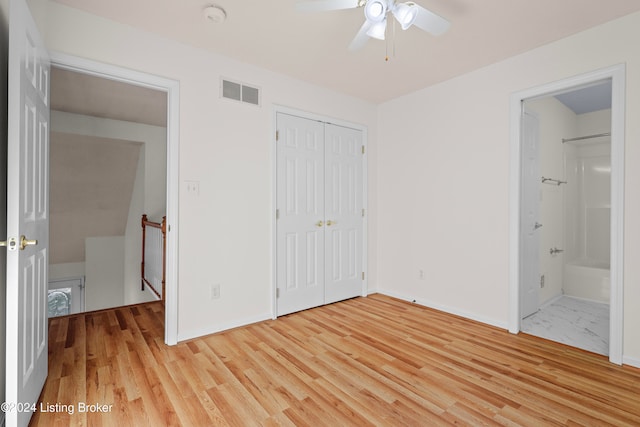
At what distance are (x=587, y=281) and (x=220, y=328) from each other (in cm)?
433

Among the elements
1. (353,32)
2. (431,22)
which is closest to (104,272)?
(353,32)

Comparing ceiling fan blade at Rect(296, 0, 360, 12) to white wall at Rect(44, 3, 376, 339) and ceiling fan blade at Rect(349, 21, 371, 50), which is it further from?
white wall at Rect(44, 3, 376, 339)

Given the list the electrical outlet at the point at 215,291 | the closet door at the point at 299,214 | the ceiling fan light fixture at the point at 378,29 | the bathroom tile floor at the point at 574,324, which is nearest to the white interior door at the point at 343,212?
the closet door at the point at 299,214

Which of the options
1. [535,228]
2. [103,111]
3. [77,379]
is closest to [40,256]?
[77,379]

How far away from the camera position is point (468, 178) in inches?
129

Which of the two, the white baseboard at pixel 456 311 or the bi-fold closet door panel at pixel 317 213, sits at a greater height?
the bi-fold closet door panel at pixel 317 213

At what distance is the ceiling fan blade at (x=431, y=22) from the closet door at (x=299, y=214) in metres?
1.75

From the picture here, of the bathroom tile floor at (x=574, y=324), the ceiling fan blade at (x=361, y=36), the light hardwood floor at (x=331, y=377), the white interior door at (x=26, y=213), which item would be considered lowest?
the light hardwood floor at (x=331, y=377)

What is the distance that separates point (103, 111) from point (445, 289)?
477 cm

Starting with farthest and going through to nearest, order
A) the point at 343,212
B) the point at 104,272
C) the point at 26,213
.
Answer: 1. the point at 104,272
2. the point at 343,212
3. the point at 26,213

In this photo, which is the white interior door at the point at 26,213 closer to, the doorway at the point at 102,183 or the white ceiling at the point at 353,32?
the white ceiling at the point at 353,32

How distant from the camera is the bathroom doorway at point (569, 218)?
3.23 meters

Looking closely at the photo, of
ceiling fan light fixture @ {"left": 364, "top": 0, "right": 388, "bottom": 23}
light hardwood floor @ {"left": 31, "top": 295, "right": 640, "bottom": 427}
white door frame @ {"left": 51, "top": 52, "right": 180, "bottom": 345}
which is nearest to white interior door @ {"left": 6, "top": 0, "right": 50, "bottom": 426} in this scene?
light hardwood floor @ {"left": 31, "top": 295, "right": 640, "bottom": 427}

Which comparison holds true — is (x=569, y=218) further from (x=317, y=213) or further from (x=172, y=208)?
(x=172, y=208)
